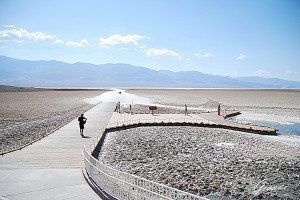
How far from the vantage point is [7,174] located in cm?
1377

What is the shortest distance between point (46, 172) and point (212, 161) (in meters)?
8.93

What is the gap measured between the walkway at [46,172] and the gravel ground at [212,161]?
2536mm

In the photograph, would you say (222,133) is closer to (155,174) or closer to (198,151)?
(198,151)

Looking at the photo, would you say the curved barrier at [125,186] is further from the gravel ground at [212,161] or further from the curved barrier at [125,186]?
the gravel ground at [212,161]

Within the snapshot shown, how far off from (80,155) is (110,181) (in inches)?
246

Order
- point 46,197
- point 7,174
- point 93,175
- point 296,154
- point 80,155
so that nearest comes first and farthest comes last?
point 46,197, point 93,175, point 7,174, point 80,155, point 296,154

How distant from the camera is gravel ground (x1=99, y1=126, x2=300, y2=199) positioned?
14.5m

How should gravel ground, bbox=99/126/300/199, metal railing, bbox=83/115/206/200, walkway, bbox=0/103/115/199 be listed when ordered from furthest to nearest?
gravel ground, bbox=99/126/300/199
walkway, bbox=0/103/115/199
metal railing, bbox=83/115/206/200

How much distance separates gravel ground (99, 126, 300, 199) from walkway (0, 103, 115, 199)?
254 cm

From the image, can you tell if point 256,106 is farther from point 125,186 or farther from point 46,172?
point 125,186

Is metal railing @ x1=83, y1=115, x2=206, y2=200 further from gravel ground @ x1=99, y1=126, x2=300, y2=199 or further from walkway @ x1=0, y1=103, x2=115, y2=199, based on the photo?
gravel ground @ x1=99, y1=126, x2=300, y2=199

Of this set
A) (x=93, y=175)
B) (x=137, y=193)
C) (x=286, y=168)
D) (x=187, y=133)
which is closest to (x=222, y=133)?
(x=187, y=133)

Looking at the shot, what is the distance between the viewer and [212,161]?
1881 centimetres

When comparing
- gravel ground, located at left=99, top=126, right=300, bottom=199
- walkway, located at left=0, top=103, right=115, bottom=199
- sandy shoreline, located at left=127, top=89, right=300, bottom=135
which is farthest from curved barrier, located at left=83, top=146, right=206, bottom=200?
sandy shoreline, located at left=127, top=89, right=300, bottom=135
